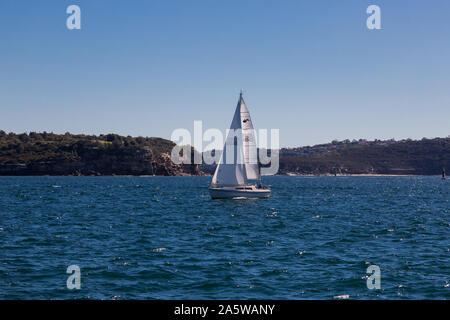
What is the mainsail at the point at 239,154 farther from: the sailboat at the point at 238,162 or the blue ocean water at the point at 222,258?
the blue ocean water at the point at 222,258

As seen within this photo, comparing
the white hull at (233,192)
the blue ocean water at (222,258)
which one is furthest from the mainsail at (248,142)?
the blue ocean water at (222,258)

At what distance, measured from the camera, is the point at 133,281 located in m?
18.2

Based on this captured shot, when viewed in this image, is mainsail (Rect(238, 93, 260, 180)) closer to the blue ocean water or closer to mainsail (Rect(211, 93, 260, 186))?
mainsail (Rect(211, 93, 260, 186))

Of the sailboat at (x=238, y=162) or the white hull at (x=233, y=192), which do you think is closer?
the sailboat at (x=238, y=162)

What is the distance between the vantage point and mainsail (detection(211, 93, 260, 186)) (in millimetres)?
55750

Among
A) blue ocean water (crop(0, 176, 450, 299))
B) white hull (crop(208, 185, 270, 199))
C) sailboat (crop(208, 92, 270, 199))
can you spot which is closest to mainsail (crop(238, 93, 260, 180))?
sailboat (crop(208, 92, 270, 199))

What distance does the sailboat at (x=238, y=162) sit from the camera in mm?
55781

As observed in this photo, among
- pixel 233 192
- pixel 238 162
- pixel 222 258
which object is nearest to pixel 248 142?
pixel 238 162

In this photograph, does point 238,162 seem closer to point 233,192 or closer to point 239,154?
point 239,154

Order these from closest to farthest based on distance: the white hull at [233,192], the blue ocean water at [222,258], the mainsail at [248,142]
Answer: the blue ocean water at [222,258] → the mainsail at [248,142] → the white hull at [233,192]

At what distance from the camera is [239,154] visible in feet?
187

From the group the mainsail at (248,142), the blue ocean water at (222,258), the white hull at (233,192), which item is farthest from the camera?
the white hull at (233,192)

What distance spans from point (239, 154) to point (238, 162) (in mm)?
1085
